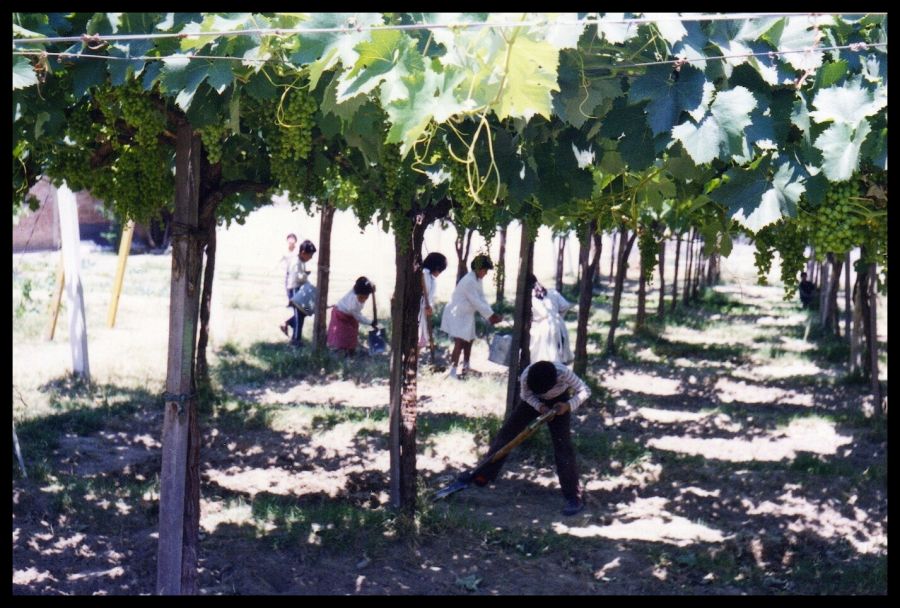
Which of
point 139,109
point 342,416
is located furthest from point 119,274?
point 139,109

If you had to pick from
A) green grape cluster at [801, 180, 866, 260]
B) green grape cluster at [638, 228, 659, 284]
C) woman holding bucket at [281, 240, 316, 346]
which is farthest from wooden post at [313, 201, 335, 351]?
green grape cluster at [801, 180, 866, 260]

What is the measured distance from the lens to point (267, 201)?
292 inches

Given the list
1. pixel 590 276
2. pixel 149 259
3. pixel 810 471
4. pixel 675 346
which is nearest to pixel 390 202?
pixel 810 471

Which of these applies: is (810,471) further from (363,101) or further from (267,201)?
(363,101)

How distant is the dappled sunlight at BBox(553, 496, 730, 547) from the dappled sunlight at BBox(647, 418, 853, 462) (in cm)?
170

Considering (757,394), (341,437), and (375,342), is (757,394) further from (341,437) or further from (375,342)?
(341,437)

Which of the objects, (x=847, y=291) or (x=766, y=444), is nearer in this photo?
(x=766, y=444)

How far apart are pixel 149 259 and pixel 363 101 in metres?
21.5

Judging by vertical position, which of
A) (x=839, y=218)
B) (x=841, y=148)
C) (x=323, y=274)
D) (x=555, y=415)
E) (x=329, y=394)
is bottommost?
(x=329, y=394)

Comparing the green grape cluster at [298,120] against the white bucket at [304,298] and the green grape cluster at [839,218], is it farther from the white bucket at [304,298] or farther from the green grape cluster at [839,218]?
the white bucket at [304,298]

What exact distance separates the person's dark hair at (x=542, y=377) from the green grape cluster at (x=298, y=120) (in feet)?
10.0

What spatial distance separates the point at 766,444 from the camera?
8852 mm

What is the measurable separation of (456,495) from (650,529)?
4.51 feet

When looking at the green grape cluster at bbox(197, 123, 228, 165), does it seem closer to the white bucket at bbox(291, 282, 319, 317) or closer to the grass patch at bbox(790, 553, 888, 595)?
the grass patch at bbox(790, 553, 888, 595)
